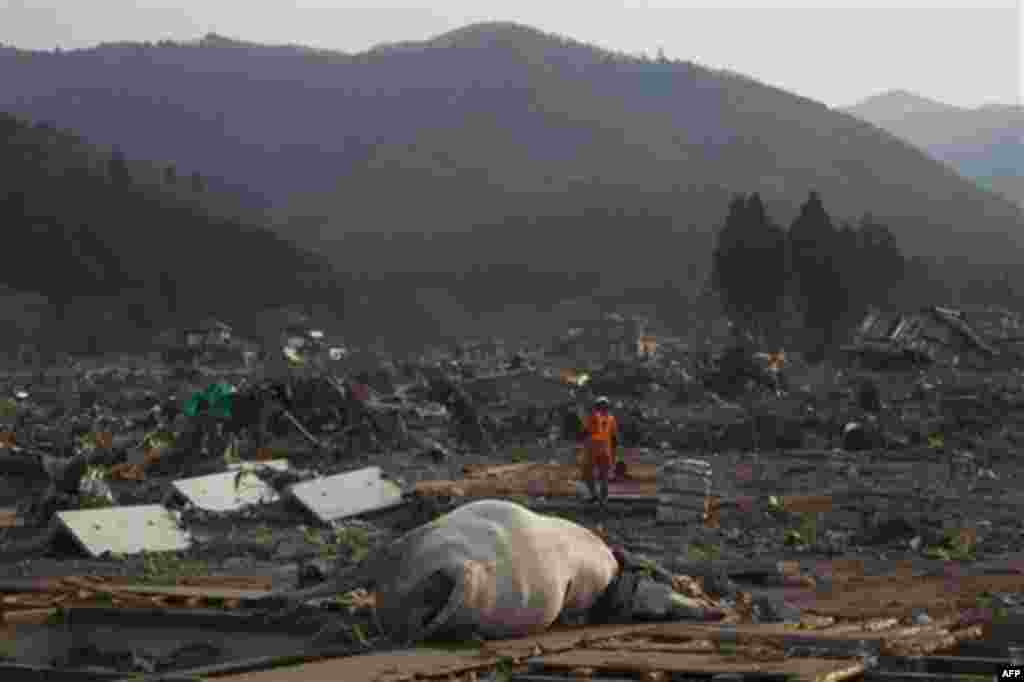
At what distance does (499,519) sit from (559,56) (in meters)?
135

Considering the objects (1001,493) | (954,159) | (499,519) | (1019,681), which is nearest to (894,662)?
(1019,681)

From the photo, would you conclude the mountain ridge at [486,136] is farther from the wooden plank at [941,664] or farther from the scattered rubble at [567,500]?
the wooden plank at [941,664]

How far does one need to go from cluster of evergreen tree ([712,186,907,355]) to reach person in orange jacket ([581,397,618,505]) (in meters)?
31.5

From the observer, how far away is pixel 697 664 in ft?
23.4

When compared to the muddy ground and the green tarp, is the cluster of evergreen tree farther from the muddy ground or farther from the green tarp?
the green tarp

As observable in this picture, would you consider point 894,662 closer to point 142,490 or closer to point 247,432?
point 142,490

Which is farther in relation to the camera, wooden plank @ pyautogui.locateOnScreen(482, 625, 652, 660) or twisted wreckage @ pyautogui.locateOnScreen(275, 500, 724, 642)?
twisted wreckage @ pyautogui.locateOnScreen(275, 500, 724, 642)

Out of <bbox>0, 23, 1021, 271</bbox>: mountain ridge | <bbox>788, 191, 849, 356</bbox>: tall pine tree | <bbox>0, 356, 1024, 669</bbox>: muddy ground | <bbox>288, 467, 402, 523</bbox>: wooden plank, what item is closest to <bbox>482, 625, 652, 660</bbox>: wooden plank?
<bbox>0, 356, 1024, 669</bbox>: muddy ground

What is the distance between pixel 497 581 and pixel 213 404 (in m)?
13.2

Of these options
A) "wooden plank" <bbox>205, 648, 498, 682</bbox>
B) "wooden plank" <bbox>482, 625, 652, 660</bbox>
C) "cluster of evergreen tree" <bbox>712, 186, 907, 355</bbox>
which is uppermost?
"wooden plank" <bbox>205, 648, 498, 682</bbox>

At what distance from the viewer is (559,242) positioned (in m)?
100

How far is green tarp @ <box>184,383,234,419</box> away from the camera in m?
20.3

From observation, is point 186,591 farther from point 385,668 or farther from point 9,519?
point 9,519

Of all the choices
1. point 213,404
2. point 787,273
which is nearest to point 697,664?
point 213,404
